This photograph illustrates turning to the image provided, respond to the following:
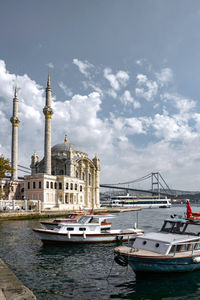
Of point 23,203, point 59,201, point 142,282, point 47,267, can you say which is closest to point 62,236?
point 47,267

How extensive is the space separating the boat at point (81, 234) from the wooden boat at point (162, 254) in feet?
32.4

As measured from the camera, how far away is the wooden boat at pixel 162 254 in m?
15.3

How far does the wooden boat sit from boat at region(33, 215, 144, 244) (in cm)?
987

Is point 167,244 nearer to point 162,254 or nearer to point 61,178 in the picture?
point 162,254

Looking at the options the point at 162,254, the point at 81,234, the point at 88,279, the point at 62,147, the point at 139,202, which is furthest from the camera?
the point at 139,202

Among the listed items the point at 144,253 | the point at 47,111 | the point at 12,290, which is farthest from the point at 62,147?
the point at 12,290

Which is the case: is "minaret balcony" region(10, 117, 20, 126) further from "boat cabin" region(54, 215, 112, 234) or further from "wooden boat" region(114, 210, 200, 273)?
"wooden boat" region(114, 210, 200, 273)

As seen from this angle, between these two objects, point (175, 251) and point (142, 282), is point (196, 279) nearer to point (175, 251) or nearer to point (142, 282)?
point (175, 251)

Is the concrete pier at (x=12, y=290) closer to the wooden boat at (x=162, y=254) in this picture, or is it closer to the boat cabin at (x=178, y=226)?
the wooden boat at (x=162, y=254)

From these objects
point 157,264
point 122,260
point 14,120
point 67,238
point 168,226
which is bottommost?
point 67,238

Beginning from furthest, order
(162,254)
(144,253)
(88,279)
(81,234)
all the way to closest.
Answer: (81,234) < (144,253) < (162,254) < (88,279)

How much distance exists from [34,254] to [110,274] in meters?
8.11

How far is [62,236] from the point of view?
2606 centimetres

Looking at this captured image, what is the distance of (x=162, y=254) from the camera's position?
15570 millimetres
